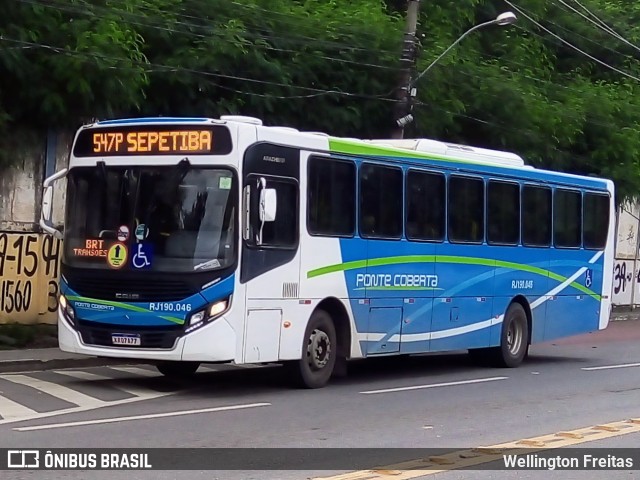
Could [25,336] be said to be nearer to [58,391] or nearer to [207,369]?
[207,369]

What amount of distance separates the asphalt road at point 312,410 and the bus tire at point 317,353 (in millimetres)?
185

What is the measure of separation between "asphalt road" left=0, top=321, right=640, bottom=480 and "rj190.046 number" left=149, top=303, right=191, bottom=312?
41.2 inches

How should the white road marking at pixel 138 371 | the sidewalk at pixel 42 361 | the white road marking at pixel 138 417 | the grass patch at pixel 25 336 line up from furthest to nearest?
the grass patch at pixel 25 336 < the sidewalk at pixel 42 361 < the white road marking at pixel 138 371 < the white road marking at pixel 138 417

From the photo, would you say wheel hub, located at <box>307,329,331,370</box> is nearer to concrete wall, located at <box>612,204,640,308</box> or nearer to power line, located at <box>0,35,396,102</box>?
power line, located at <box>0,35,396,102</box>

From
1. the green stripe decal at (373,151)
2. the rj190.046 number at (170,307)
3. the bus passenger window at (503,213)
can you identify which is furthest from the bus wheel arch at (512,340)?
the rj190.046 number at (170,307)

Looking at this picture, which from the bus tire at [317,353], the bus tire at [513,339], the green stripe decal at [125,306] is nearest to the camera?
the green stripe decal at [125,306]

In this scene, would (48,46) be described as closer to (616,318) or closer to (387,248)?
(387,248)

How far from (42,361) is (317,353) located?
14.8ft

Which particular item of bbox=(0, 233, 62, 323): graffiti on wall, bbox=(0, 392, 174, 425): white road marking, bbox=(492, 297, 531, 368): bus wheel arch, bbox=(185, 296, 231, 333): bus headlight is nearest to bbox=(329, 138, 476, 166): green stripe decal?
bbox=(185, 296, 231, 333): bus headlight

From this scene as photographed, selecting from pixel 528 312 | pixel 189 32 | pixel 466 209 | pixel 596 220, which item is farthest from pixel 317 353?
pixel 596 220

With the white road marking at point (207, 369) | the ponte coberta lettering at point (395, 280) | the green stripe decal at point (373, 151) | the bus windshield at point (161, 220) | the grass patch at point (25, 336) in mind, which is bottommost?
the white road marking at point (207, 369)

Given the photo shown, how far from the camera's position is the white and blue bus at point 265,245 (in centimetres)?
1413

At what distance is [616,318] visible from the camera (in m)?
37.1

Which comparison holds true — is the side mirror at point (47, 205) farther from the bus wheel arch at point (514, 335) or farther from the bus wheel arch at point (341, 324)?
the bus wheel arch at point (514, 335)
